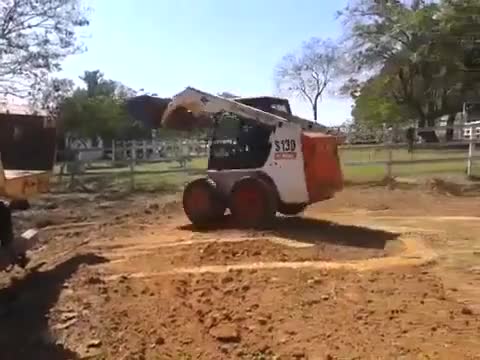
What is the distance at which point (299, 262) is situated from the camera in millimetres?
9266

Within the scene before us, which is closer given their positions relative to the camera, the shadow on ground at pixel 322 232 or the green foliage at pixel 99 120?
the shadow on ground at pixel 322 232

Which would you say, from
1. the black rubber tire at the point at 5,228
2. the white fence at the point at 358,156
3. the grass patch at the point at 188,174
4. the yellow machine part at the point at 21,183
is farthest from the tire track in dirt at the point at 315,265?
the grass patch at the point at 188,174

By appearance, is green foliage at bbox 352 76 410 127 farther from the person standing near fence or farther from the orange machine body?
the orange machine body

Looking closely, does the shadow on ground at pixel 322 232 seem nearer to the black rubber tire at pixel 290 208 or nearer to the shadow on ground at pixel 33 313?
the black rubber tire at pixel 290 208

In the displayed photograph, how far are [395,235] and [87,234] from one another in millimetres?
5340

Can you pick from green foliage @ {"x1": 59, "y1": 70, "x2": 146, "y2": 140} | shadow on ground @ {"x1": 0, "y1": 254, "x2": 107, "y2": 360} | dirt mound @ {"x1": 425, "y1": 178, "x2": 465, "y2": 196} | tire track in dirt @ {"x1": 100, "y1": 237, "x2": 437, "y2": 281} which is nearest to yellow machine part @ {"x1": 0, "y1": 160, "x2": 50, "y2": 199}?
shadow on ground @ {"x1": 0, "y1": 254, "x2": 107, "y2": 360}

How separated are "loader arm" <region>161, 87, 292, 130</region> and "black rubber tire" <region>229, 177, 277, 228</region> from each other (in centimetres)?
107

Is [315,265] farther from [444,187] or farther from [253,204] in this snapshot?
[444,187]

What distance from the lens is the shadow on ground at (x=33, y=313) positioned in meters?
6.27

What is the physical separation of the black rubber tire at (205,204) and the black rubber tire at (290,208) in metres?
1.06

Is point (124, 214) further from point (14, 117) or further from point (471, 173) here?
point (471, 173)

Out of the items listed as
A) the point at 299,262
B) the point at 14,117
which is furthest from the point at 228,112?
the point at 14,117

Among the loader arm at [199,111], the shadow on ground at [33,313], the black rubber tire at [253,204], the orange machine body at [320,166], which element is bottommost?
the shadow on ground at [33,313]

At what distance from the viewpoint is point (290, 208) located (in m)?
13.4
